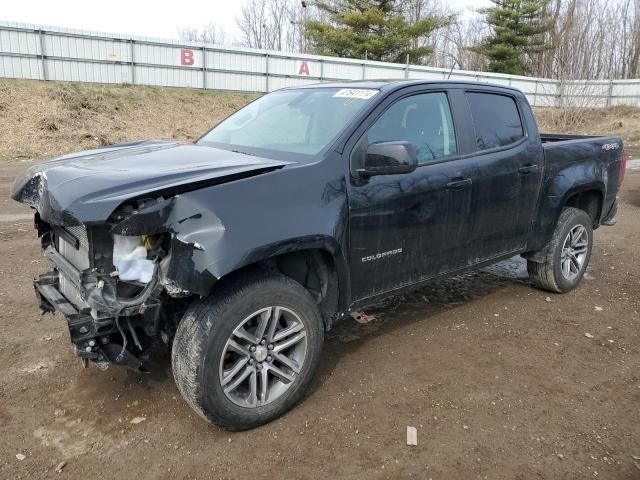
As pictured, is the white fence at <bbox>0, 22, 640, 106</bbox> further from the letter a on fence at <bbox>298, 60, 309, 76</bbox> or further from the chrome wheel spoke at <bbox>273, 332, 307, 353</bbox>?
the chrome wheel spoke at <bbox>273, 332, 307, 353</bbox>

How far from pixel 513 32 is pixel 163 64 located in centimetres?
2785

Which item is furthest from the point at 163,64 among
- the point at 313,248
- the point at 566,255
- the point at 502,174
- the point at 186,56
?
the point at 313,248

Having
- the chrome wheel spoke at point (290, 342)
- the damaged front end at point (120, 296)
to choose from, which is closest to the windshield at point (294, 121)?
the chrome wheel spoke at point (290, 342)

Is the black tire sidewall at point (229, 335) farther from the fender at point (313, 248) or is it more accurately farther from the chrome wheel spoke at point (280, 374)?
the fender at point (313, 248)

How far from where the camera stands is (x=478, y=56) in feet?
148

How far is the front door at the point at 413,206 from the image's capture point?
3400 millimetres

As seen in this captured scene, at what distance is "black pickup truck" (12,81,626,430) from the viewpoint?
8.75 ft

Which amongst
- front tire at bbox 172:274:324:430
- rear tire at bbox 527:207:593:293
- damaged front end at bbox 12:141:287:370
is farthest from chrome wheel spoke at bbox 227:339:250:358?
rear tire at bbox 527:207:593:293

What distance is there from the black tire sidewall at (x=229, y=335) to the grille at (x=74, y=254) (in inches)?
27.4

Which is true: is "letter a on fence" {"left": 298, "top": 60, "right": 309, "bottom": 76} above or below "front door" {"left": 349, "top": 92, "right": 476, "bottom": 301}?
above

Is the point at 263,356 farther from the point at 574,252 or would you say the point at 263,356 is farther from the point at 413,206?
the point at 574,252

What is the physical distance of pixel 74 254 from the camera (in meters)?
3.12

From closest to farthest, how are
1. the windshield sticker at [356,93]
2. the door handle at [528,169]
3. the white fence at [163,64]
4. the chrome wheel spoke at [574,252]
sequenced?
the windshield sticker at [356,93]
the door handle at [528,169]
the chrome wheel spoke at [574,252]
the white fence at [163,64]

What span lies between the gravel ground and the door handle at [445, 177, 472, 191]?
1199 mm
